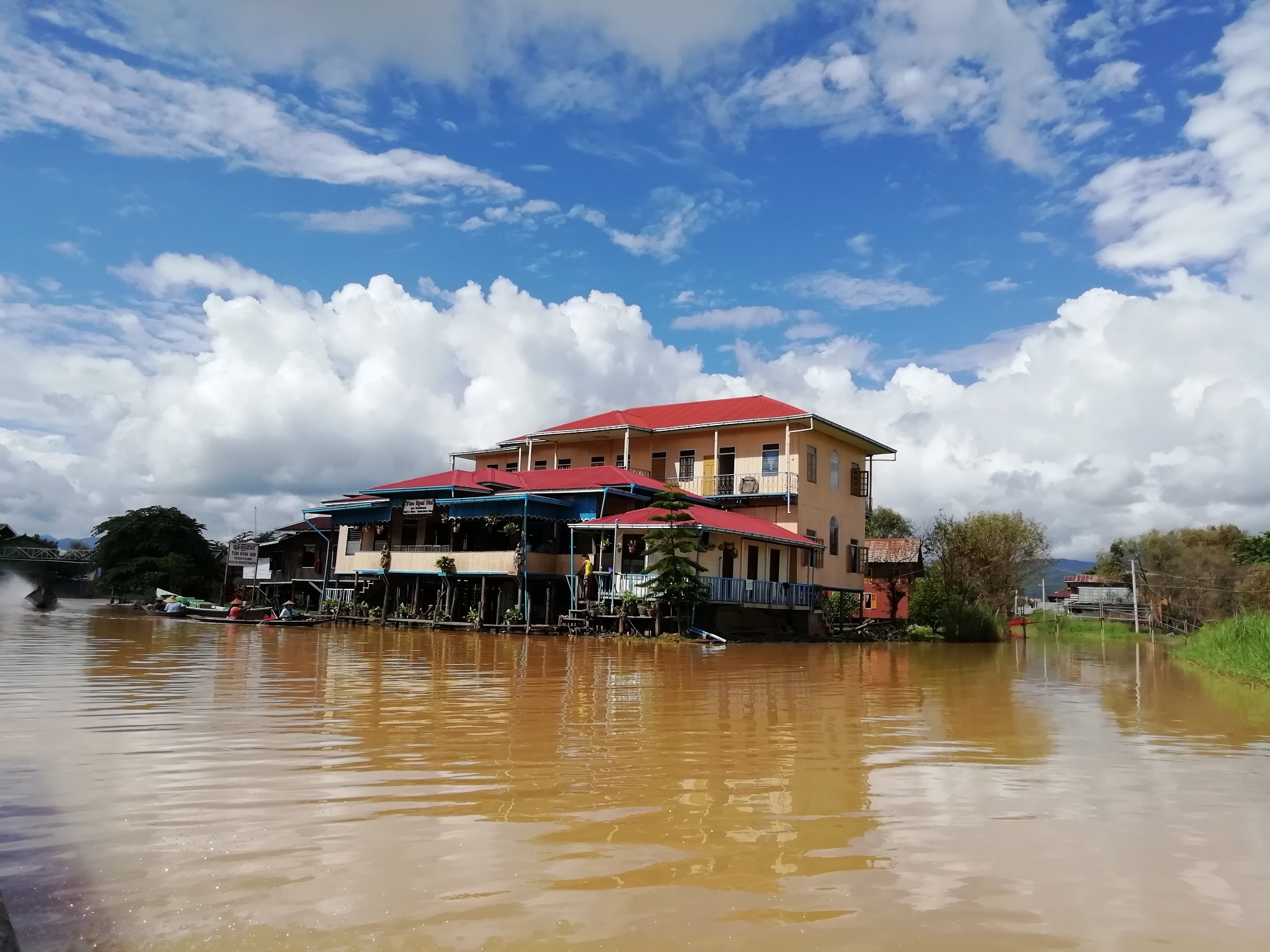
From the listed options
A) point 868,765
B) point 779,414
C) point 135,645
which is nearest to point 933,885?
point 868,765

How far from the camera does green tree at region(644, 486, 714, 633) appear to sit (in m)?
23.8

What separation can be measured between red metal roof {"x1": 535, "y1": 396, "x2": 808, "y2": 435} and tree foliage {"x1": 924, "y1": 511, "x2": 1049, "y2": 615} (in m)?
11.3

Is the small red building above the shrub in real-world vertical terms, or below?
above

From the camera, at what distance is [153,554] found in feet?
140

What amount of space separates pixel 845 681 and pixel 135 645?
13.9 meters

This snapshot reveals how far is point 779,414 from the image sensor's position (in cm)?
3141

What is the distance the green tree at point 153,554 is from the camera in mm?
41875

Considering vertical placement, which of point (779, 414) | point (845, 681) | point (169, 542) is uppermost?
point (779, 414)

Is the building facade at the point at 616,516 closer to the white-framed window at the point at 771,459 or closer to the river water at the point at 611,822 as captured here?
the white-framed window at the point at 771,459

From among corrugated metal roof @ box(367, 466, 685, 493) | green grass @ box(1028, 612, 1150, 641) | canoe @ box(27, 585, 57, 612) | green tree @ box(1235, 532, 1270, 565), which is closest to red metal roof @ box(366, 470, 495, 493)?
corrugated metal roof @ box(367, 466, 685, 493)

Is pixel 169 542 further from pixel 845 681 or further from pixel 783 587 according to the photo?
pixel 845 681

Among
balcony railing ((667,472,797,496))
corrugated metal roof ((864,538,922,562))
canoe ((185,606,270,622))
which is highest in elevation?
balcony railing ((667,472,797,496))

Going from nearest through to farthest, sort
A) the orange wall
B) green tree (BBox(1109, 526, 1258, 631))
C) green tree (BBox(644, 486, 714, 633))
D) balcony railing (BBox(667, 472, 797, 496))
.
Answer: green tree (BBox(644, 486, 714, 633)) → balcony railing (BBox(667, 472, 797, 496)) → the orange wall → green tree (BBox(1109, 526, 1258, 631))

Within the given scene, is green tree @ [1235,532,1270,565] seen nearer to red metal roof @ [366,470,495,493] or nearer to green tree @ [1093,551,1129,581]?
green tree @ [1093,551,1129,581]
